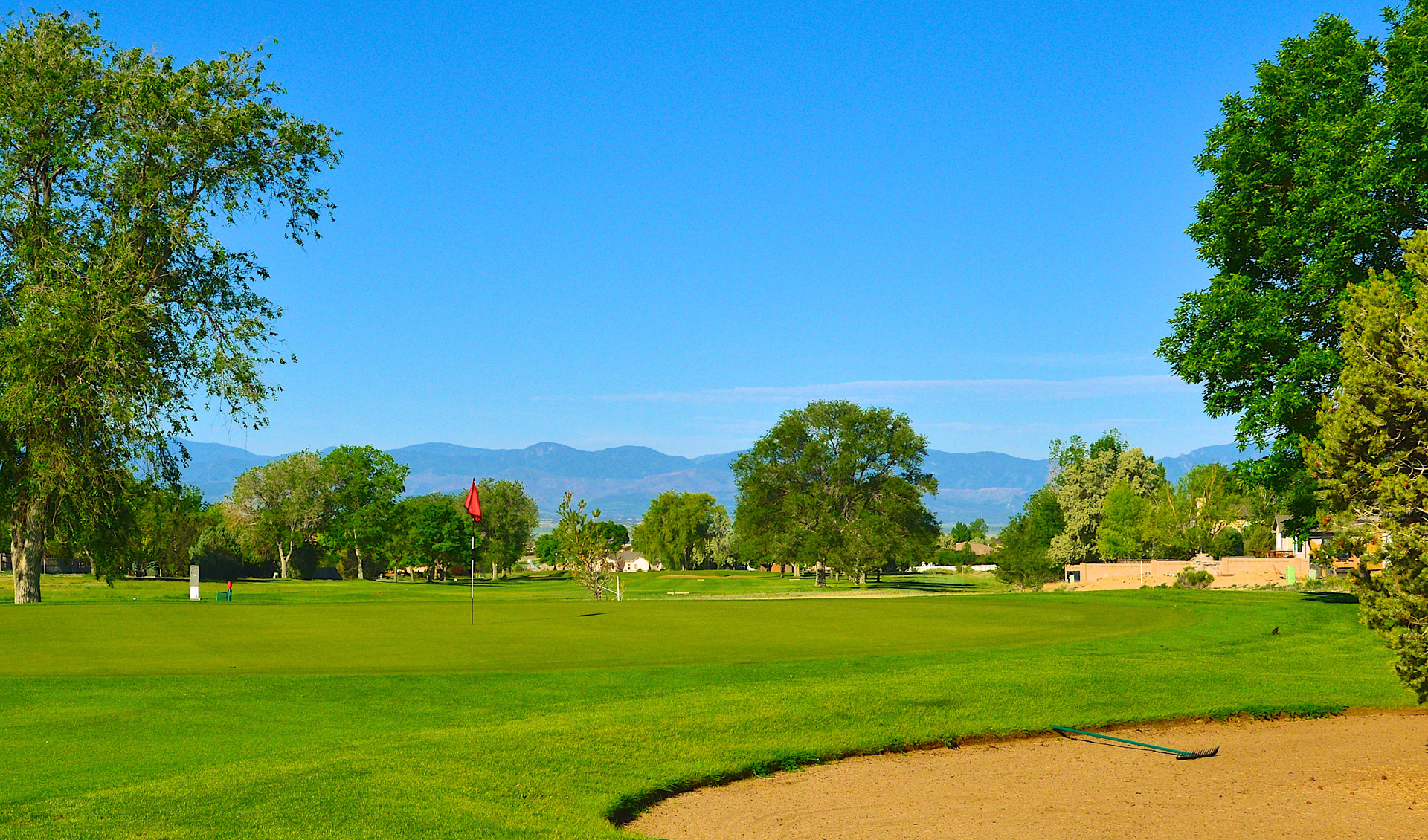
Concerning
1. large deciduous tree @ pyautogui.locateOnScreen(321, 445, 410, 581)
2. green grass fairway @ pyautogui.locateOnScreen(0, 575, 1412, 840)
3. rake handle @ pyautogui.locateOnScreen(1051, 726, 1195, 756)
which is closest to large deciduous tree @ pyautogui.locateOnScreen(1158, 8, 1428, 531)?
green grass fairway @ pyautogui.locateOnScreen(0, 575, 1412, 840)

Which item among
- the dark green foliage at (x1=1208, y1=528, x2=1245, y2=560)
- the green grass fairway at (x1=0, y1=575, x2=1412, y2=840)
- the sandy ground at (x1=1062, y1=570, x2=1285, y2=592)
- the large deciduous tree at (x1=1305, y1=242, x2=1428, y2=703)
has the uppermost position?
the large deciduous tree at (x1=1305, y1=242, x2=1428, y2=703)

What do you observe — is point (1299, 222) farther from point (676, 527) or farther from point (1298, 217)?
point (676, 527)

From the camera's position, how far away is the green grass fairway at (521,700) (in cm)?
827

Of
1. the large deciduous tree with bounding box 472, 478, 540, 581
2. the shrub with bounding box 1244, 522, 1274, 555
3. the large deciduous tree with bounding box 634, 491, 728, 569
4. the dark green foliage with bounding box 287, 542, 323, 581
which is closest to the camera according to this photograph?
the shrub with bounding box 1244, 522, 1274, 555

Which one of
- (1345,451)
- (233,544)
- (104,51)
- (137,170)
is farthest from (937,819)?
(233,544)

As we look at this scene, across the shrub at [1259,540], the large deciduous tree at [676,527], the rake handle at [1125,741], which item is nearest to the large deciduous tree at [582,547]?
the rake handle at [1125,741]

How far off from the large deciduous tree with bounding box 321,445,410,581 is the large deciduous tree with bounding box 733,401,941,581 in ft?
117

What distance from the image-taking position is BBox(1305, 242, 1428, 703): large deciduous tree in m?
8.75

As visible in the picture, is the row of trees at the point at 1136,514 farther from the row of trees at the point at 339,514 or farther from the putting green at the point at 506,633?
the row of trees at the point at 339,514

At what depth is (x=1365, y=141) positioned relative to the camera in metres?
25.2

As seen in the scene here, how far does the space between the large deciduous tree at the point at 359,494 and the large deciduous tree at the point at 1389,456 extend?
296 ft

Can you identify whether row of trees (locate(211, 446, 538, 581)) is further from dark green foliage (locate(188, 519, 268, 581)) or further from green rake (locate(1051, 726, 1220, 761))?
green rake (locate(1051, 726, 1220, 761))

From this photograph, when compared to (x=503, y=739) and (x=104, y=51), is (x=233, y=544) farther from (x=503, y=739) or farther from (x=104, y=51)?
(x=503, y=739)

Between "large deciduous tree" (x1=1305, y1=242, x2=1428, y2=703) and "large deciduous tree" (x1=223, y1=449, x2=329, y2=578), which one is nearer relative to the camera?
"large deciduous tree" (x1=1305, y1=242, x2=1428, y2=703)
